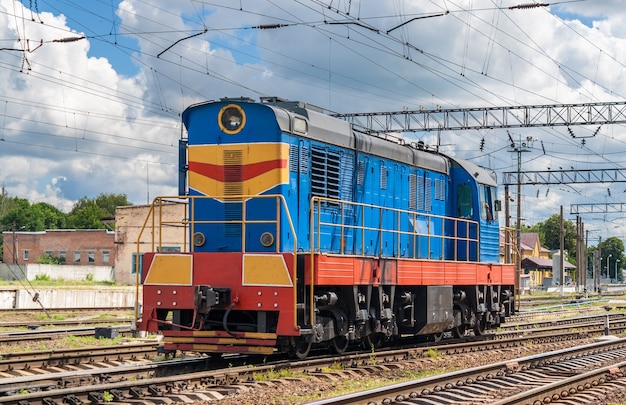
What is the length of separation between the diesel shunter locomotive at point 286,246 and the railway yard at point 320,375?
1.83 ft

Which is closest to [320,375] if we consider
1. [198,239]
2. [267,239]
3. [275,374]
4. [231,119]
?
[275,374]

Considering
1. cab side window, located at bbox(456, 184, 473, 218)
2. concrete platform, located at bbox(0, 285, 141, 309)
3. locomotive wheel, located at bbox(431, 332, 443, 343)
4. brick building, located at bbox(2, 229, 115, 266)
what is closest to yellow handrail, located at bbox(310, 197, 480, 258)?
cab side window, located at bbox(456, 184, 473, 218)

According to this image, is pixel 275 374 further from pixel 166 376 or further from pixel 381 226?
pixel 381 226

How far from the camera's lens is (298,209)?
12539 mm

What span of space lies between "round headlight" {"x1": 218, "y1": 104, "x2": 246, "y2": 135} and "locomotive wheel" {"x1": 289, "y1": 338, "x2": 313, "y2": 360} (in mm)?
3317

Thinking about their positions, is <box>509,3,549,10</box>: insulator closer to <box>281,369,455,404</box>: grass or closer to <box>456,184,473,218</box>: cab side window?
<box>456,184,473,218</box>: cab side window

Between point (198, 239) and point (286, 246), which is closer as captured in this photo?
point (286, 246)

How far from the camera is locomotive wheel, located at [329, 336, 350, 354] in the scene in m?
13.0

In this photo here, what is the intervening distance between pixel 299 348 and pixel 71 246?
60344 millimetres

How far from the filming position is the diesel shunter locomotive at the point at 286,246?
11438 mm

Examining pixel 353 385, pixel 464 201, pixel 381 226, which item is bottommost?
pixel 353 385

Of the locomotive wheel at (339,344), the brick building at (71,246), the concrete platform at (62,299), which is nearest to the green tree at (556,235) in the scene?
the brick building at (71,246)

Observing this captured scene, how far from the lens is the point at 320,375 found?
10969 mm

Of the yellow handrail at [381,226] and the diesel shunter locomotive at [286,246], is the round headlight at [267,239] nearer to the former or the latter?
the diesel shunter locomotive at [286,246]
